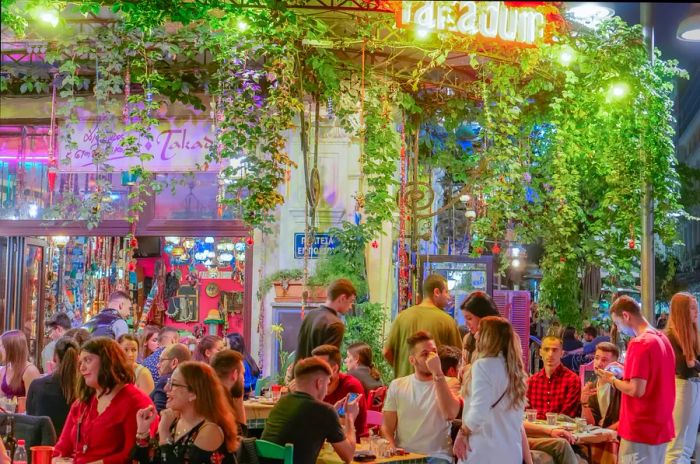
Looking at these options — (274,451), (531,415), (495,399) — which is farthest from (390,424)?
(531,415)

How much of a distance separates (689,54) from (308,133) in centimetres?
442

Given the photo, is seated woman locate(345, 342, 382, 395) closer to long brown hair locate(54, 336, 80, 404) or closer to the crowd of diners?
the crowd of diners

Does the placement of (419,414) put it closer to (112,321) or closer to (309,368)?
(309,368)

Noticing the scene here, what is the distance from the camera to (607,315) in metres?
15.9

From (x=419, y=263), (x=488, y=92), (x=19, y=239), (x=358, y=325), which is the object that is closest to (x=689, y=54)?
(x=488, y=92)

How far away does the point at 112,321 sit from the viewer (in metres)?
10.4

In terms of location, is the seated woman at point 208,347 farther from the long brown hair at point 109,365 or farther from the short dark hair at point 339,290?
the long brown hair at point 109,365

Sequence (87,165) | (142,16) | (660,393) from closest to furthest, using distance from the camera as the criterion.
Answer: (660,393), (142,16), (87,165)

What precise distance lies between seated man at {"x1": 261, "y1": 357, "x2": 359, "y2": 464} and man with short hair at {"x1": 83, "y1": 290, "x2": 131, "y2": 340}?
14.2ft

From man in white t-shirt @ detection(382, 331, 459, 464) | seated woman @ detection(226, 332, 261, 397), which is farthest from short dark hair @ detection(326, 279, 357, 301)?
seated woman @ detection(226, 332, 261, 397)

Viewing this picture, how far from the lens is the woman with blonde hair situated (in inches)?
324

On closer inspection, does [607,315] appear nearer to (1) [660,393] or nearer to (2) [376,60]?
(2) [376,60]

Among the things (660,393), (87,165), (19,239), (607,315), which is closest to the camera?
(660,393)

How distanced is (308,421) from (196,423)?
757 mm
